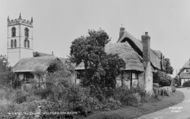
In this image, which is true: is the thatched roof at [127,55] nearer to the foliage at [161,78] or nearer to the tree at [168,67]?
the foliage at [161,78]

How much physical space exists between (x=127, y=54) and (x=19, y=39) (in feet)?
198

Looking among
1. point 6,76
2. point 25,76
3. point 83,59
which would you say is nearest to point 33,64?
point 25,76

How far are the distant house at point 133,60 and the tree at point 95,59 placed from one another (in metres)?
7.79

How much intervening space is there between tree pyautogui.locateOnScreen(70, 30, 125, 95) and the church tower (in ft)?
216

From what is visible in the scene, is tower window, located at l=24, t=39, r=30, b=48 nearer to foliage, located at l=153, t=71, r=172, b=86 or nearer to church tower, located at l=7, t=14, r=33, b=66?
church tower, located at l=7, t=14, r=33, b=66

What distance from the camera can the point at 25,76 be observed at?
5881cm

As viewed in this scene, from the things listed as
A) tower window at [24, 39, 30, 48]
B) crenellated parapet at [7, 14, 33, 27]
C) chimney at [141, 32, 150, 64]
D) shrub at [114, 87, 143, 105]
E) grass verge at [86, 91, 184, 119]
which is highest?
crenellated parapet at [7, 14, 33, 27]

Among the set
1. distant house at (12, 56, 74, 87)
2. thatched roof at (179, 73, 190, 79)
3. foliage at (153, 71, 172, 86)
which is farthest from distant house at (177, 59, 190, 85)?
distant house at (12, 56, 74, 87)

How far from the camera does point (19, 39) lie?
3866 inches

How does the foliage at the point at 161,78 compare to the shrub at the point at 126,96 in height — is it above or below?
above

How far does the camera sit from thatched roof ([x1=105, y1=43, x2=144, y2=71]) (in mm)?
42031

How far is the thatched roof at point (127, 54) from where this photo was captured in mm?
42031

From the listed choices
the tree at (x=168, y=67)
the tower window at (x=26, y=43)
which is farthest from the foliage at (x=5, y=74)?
the tower window at (x=26, y=43)

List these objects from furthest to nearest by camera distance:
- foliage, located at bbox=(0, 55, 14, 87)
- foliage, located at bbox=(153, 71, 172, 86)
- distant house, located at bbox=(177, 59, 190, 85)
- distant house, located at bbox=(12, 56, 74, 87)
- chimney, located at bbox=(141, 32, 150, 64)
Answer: distant house, located at bbox=(177, 59, 190, 85) → foliage, located at bbox=(153, 71, 172, 86) → distant house, located at bbox=(12, 56, 74, 87) → foliage, located at bbox=(0, 55, 14, 87) → chimney, located at bbox=(141, 32, 150, 64)
